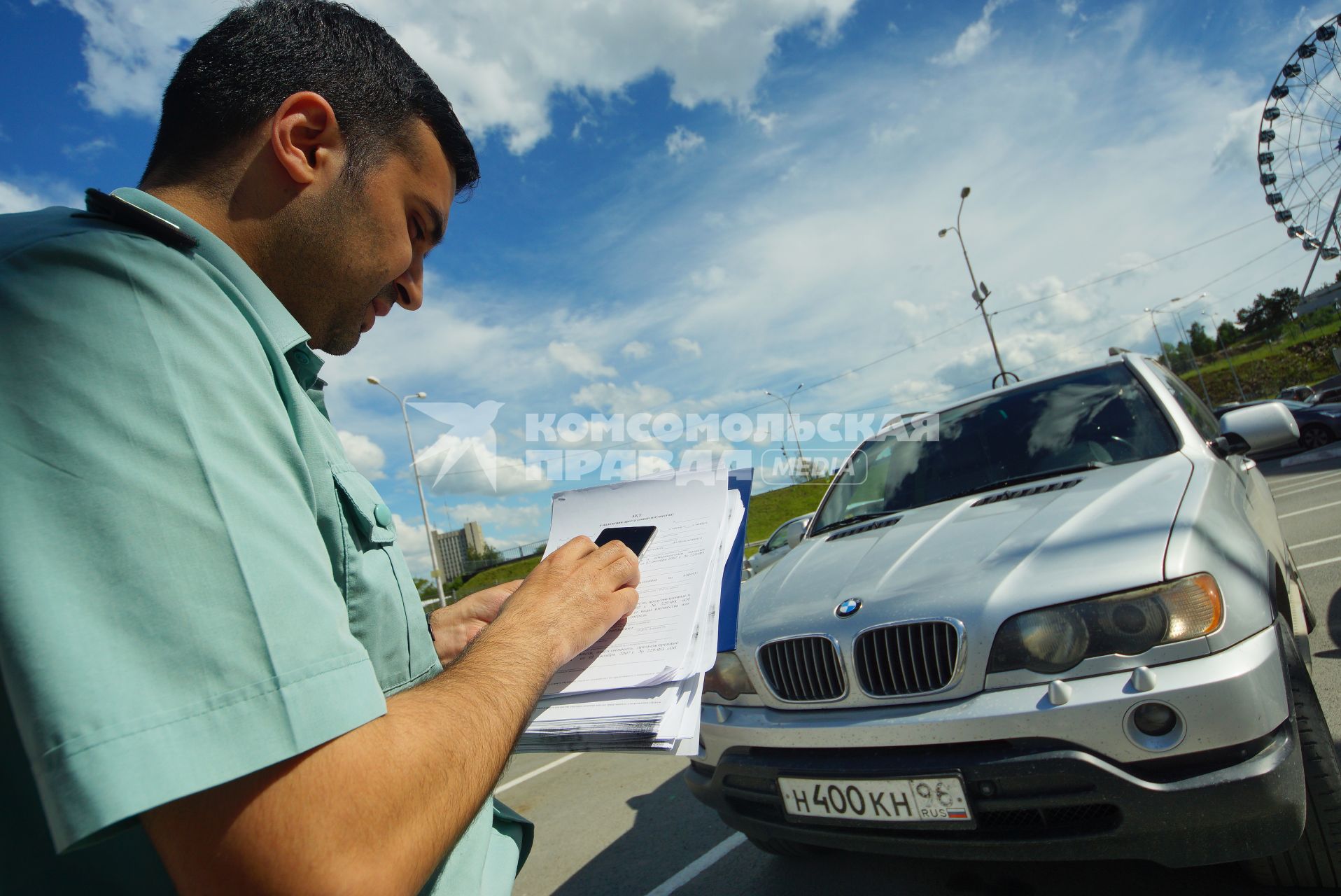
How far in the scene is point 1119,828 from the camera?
5.78ft

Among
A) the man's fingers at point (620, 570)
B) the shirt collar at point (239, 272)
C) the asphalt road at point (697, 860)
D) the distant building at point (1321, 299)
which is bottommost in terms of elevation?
the asphalt road at point (697, 860)

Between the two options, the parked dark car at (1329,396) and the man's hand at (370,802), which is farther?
the parked dark car at (1329,396)

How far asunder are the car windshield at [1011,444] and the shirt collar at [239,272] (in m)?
2.74

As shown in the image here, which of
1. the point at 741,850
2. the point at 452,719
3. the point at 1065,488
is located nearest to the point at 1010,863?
the point at 741,850

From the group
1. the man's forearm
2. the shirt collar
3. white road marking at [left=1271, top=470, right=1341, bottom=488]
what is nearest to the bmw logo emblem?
the man's forearm

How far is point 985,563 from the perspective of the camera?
7.00 ft

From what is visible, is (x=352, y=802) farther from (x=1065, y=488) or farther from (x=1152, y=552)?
(x=1065, y=488)

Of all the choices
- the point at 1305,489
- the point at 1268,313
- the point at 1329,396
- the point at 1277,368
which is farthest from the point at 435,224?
the point at 1268,313

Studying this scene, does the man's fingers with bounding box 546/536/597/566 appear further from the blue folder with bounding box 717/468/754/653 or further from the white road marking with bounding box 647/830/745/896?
the white road marking with bounding box 647/830/745/896

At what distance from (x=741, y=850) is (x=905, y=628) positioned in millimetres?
1673

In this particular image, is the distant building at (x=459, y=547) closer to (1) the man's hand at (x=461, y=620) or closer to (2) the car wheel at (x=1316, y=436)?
(2) the car wheel at (x=1316, y=436)

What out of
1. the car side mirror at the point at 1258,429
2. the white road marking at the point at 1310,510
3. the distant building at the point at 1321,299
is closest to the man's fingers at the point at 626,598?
the car side mirror at the point at 1258,429

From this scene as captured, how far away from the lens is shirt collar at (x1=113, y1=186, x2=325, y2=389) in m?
0.82

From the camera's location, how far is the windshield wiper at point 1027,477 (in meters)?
2.80
